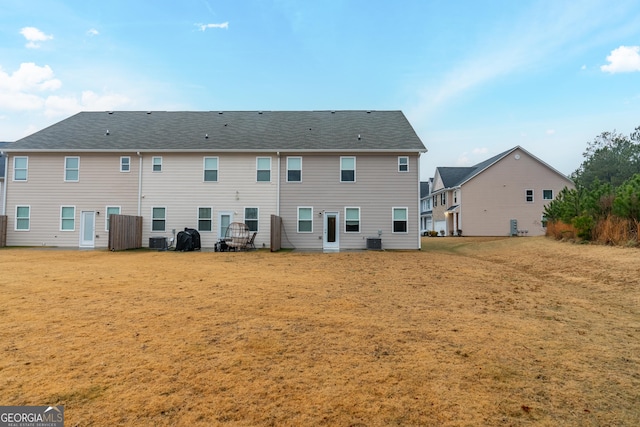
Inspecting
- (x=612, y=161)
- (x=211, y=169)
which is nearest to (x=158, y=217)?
(x=211, y=169)

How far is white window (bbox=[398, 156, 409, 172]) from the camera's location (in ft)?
64.4

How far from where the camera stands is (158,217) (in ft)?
64.7

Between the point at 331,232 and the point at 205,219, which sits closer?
the point at 331,232

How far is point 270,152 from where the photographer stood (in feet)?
65.1

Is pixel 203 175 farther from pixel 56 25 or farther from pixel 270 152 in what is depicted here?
pixel 56 25

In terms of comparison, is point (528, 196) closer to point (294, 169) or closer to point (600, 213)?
point (600, 213)

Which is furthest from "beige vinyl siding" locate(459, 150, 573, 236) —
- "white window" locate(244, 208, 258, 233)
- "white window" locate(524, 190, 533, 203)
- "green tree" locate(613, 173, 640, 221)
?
"white window" locate(244, 208, 258, 233)

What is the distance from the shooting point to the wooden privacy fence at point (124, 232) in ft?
56.2

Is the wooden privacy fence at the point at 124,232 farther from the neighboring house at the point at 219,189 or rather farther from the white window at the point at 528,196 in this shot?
the white window at the point at 528,196

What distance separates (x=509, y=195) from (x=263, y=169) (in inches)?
918

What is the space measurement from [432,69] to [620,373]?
18.0m

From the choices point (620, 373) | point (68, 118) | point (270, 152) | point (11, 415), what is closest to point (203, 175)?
point (270, 152)

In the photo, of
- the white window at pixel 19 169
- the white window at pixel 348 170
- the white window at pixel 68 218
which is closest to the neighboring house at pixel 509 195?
the white window at pixel 348 170

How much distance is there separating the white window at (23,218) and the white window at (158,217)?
7386mm
